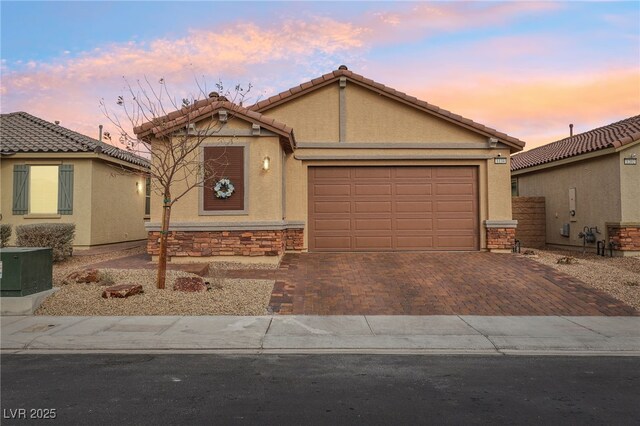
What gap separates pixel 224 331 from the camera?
24.6 feet

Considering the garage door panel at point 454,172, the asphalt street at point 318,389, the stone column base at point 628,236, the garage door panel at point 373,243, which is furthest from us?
the garage door panel at point 454,172

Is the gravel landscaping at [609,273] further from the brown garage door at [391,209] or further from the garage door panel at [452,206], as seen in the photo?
the brown garage door at [391,209]

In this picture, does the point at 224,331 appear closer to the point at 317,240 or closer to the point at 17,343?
the point at 17,343

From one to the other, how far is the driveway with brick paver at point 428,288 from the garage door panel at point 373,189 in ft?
7.97

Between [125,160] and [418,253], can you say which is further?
[125,160]

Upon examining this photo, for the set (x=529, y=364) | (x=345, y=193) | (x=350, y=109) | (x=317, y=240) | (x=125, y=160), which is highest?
(x=350, y=109)

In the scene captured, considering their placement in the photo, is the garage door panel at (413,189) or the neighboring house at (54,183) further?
the neighboring house at (54,183)

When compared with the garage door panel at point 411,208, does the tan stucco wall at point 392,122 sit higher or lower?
higher

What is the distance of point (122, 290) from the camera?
928cm

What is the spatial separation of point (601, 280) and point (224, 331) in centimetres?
866

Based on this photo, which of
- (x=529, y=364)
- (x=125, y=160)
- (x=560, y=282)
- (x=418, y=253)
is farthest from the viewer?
(x=125, y=160)

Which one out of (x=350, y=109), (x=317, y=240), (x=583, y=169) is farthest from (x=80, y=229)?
Answer: (x=583, y=169)

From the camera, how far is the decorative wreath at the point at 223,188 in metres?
12.9

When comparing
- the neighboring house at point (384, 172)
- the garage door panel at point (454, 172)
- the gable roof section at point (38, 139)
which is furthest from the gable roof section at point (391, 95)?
the gable roof section at point (38, 139)
